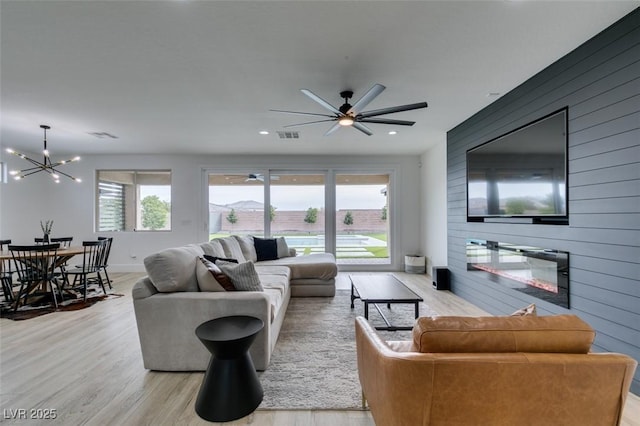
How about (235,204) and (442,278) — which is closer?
(442,278)

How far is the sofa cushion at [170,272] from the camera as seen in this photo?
2385 mm

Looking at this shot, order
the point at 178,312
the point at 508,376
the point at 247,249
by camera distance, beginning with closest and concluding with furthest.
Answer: the point at 508,376
the point at 178,312
the point at 247,249

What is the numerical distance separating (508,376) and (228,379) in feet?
5.14

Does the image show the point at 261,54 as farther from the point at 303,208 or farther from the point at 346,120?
the point at 303,208

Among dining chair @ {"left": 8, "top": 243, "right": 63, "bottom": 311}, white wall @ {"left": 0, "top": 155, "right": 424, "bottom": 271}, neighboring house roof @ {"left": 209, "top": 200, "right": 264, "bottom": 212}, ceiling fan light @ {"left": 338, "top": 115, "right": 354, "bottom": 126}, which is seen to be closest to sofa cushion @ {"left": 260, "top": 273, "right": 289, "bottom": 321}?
ceiling fan light @ {"left": 338, "top": 115, "right": 354, "bottom": 126}

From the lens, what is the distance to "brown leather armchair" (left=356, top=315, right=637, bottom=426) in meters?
1.06

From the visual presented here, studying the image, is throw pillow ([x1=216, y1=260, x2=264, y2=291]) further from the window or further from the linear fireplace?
the window

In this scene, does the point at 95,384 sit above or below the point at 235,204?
below

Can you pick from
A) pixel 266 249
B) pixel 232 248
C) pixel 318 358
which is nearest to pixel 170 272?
pixel 318 358

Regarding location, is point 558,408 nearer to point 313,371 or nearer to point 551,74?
point 313,371

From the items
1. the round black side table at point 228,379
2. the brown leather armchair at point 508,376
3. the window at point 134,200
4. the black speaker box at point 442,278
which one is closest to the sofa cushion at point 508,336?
the brown leather armchair at point 508,376

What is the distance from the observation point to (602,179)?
2.29 m

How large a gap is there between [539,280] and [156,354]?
3.58 metres

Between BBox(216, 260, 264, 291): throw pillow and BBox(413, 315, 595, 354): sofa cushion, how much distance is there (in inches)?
63.8
